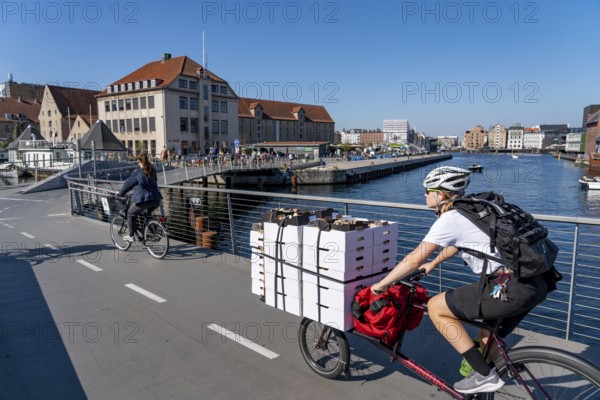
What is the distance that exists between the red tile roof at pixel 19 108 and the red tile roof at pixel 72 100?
12176 mm

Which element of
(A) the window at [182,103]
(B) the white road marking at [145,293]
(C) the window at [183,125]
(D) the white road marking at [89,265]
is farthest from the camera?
(C) the window at [183,125]

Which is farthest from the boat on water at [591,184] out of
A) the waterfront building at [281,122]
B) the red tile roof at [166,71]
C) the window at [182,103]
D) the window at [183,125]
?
the waterfront building at [281,122]

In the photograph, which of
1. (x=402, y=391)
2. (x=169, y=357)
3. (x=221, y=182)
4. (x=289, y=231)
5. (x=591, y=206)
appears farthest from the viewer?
(x=221, y=182)

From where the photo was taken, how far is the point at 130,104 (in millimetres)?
73312

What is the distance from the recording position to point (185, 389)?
3494mm

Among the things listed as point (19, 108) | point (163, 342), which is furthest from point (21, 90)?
point (163, 342)

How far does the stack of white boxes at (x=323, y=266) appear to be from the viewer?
10.8ft

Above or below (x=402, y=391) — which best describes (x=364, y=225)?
above

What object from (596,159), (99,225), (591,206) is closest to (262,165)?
(591,206)

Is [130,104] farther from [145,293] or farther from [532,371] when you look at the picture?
[532,371]

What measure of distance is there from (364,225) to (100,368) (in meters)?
2.58

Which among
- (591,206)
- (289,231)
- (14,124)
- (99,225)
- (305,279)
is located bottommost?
(591,206)

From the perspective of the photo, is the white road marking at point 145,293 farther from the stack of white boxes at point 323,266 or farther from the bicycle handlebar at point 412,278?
the bicycle handlebar at point 412,278

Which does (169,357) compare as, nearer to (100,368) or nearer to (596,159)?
(100,368)
